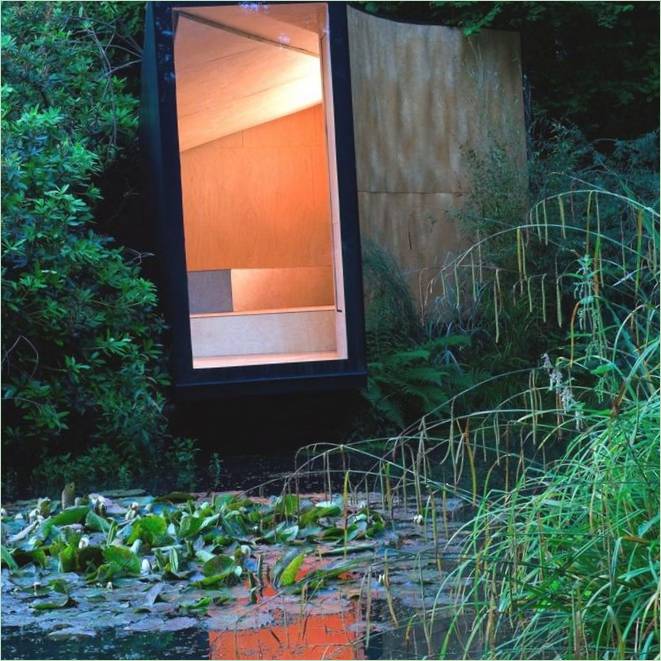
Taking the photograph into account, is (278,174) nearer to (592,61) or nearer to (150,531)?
(592,61)

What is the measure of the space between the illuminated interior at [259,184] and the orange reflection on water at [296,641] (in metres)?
3.82

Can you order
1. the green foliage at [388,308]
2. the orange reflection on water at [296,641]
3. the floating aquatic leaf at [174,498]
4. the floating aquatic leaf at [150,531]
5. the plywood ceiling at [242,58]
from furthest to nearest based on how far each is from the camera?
the green foliage at [388,308]
the plywood ceiling at [242,58]
the floating aquatic leaf at [174,498]
the floating aquatic leaf at [150,531]
the orange reflection on water at [296,641]

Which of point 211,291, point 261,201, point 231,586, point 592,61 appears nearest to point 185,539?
point 231,586

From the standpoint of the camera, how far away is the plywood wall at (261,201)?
8570 mm

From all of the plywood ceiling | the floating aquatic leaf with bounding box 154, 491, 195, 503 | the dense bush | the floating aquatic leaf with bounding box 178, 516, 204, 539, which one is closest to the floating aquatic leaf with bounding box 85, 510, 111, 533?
the floating aquatic leaf with bounding box 178, 516, 204, 539

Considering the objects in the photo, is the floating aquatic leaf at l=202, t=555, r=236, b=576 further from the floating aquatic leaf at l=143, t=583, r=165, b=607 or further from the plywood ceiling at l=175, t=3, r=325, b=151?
the plywood ceiling at l=175, t=3, r=325, b=151

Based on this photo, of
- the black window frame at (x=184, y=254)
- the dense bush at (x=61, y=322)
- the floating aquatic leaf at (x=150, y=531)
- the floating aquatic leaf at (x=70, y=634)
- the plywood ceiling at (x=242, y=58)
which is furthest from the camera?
the plywood ceiling at (x=242, y=58)

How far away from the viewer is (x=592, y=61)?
10.7m

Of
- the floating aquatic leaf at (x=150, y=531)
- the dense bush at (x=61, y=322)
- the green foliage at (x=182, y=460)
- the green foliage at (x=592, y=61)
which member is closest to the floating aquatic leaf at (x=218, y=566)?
the floating aquatic leaf at (x=150, y=531)

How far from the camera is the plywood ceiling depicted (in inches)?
260

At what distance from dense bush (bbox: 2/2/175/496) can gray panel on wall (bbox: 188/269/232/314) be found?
1296 mm

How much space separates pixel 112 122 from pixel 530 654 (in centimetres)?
678

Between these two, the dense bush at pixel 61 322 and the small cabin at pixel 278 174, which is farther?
the small cabin at pixel 278 174

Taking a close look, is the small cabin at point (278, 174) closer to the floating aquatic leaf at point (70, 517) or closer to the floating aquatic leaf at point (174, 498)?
the floating aquatic leaf at point (174, 498)
